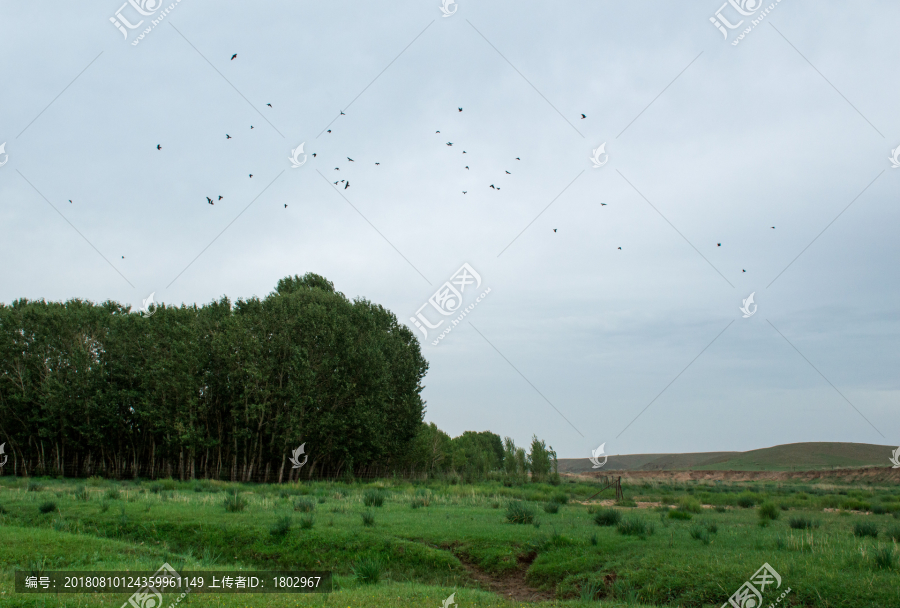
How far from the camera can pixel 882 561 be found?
11773 millimetres

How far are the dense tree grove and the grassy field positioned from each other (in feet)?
64.8

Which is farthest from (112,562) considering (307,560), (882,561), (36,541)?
(882,561)

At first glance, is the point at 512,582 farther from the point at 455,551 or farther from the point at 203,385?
the point at 203,385

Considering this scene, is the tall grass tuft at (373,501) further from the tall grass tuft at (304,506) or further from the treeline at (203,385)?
the treeline at (203,385)

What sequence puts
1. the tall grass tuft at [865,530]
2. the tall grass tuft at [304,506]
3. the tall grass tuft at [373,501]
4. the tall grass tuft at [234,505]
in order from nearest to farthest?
the tall grass tuft at [865,530]
the tall grass tuft at [234,505]
the tall grass tuft at [304,506]
the tall grass tuft at [373,501]

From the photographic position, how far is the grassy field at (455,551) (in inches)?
430

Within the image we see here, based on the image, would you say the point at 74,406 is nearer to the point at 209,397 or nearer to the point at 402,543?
the point at 209,397

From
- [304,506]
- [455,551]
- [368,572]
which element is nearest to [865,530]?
[455,551]

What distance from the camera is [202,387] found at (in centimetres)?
4444

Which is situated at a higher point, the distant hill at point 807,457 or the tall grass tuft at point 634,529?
the tall grass tuft at point 634,529

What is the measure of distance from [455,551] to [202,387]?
116 feet

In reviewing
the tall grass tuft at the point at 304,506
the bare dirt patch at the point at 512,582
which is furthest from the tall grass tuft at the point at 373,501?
the bare dirt patch at the point at 512,582

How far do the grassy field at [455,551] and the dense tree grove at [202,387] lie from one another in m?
19.8

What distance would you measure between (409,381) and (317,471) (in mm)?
11780
